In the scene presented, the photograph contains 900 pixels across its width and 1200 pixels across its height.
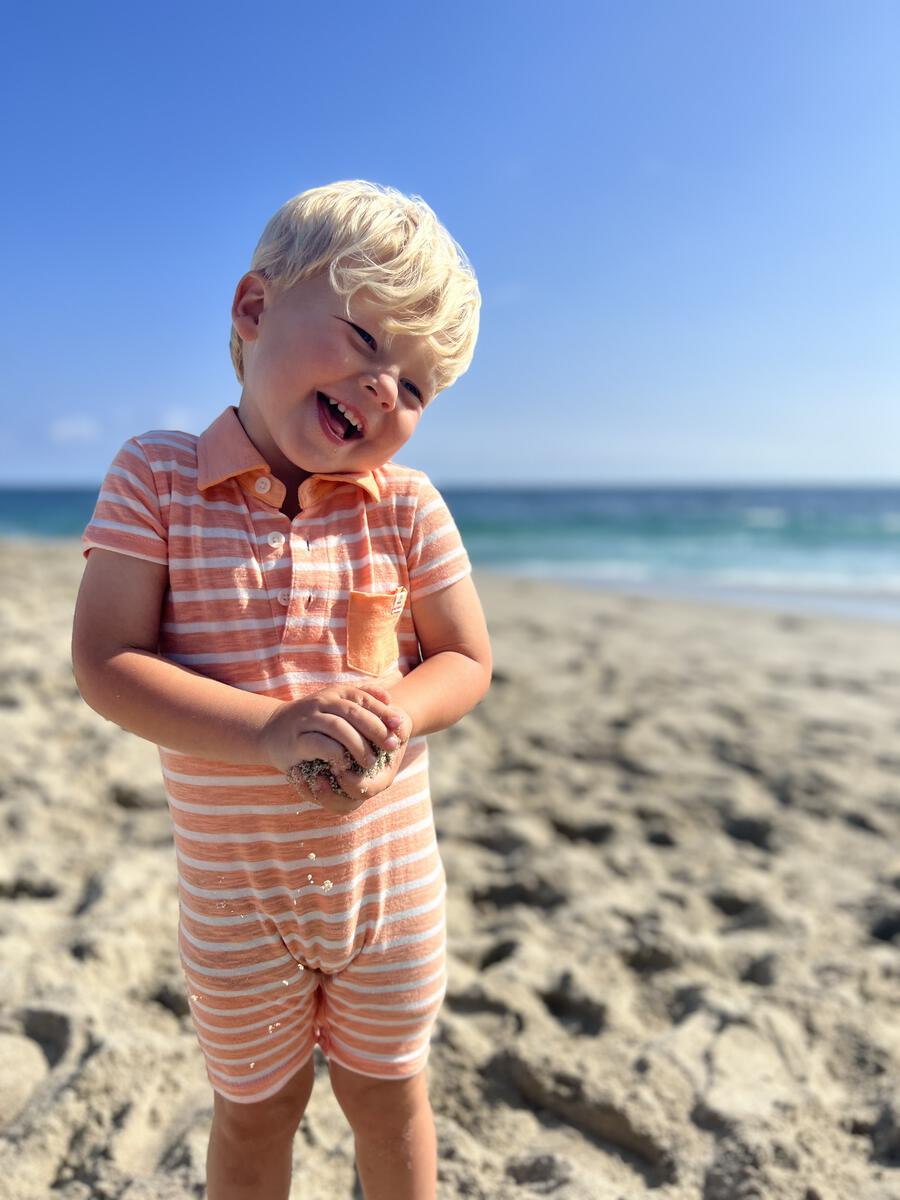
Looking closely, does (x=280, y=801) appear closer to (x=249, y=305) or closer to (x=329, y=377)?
(x=329, y=377)

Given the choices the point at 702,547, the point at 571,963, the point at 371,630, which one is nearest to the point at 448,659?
the point at 371,630

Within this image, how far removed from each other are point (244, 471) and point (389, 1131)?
92cm

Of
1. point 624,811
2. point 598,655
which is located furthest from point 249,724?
point 598,655

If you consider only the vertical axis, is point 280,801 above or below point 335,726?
below

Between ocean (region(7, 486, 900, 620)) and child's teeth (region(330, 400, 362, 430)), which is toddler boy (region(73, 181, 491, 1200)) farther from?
ocean (region(7, 486, 900, 620))

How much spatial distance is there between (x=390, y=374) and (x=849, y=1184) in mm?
1587

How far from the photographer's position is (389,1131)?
1364 mm

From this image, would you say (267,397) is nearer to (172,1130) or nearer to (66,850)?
(172,1130)

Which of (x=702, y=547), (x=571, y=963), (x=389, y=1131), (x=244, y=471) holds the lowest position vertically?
(x=702, y=547)

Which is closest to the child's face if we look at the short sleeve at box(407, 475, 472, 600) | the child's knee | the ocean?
the short sleeve at box(407, 475, 472, 600)

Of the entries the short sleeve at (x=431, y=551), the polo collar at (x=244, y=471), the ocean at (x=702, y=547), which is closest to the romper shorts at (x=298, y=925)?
the short sleeve at (x=431, y=551)

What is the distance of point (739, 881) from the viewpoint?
2.91 meters

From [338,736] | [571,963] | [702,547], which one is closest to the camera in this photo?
[338,736]

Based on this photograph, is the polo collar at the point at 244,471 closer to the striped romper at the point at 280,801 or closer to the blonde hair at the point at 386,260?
the striped romper at the point at 280,801
